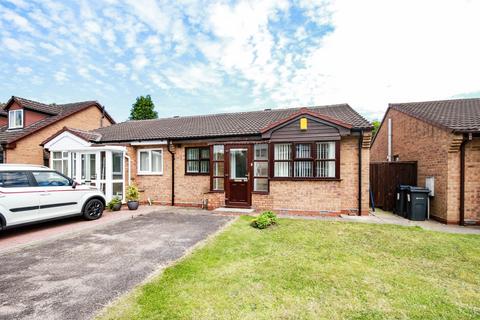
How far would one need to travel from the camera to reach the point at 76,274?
3.80 metres

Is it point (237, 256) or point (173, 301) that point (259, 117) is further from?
point (173, 301)

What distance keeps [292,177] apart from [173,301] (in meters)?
6.60

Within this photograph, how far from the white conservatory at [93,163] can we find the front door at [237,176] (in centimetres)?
523

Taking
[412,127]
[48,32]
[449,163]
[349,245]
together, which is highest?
[48,32]

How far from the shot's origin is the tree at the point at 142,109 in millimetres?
29906

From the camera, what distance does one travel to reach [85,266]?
4.12 m

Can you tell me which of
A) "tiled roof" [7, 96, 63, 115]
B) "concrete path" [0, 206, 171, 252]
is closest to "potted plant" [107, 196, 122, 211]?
"concrete path" [0, 206, 171, 252]

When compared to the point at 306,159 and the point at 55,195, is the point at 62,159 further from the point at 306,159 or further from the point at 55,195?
the point at 306,159

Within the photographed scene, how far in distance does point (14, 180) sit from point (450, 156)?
13.7 meters

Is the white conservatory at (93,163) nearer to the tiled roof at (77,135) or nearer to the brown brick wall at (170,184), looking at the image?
the tiled roof at (77,135)

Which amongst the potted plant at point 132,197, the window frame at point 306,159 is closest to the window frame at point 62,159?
the potted plant at point 132,197

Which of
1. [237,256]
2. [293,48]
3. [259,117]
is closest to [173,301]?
[237,256]

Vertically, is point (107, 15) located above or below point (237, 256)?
above

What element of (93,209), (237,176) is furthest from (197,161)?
(93,209)
